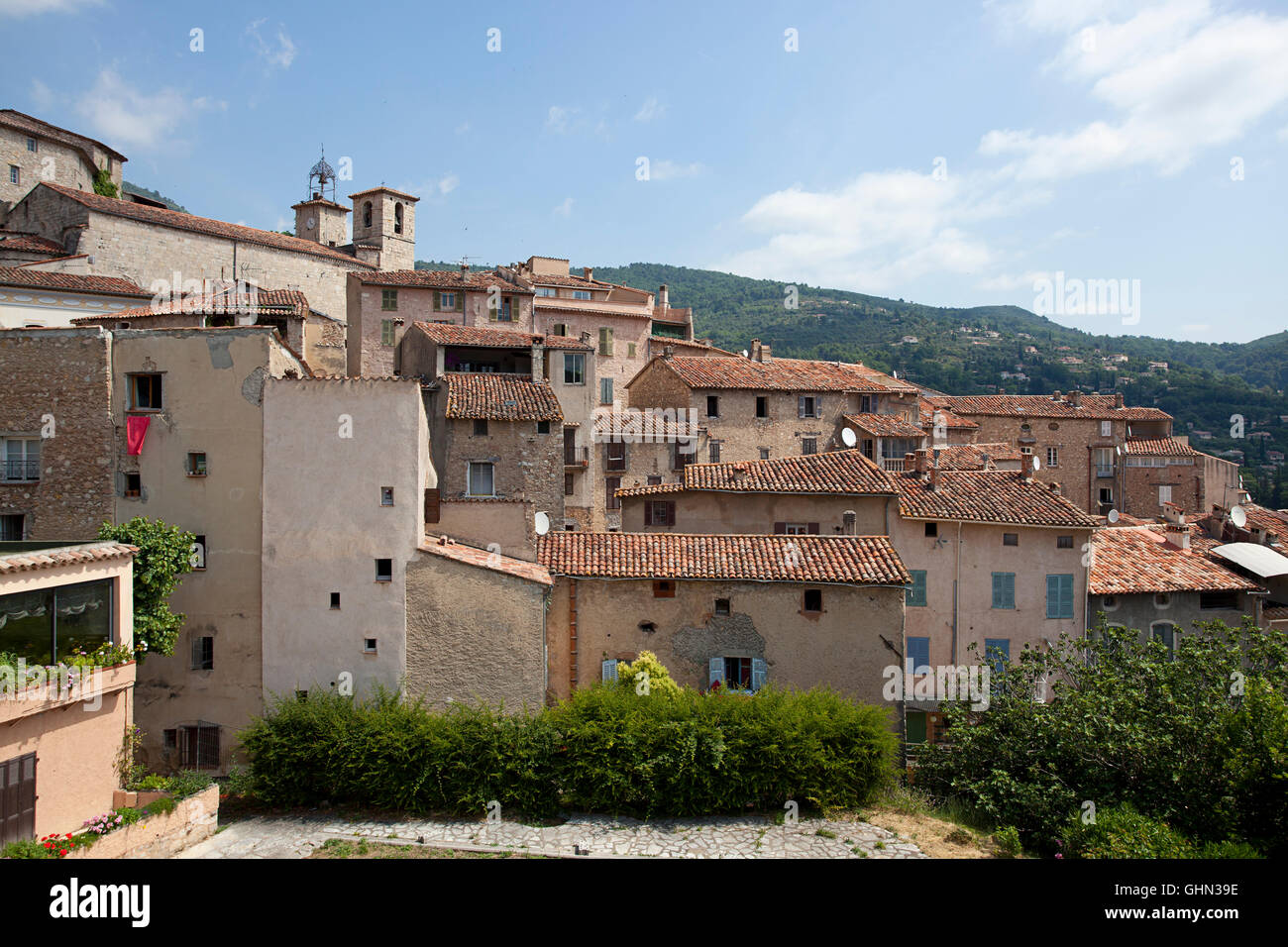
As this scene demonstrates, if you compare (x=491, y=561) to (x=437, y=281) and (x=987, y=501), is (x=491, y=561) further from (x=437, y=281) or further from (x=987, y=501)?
(x=437, y=281)

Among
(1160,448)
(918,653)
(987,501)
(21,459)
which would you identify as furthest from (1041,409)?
(21,459)

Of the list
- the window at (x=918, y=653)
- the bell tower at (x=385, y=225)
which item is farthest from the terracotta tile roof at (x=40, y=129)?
the window at (x=918, y=653)

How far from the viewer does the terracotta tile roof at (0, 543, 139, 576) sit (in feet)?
52.9

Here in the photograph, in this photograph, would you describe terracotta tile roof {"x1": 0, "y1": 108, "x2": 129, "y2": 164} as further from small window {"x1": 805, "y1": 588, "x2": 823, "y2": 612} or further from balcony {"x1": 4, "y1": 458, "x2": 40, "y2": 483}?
small window {"x1": 805, "y1": 588, "x2": 823, "y2": 612}

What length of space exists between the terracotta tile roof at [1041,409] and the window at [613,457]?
1173 inches

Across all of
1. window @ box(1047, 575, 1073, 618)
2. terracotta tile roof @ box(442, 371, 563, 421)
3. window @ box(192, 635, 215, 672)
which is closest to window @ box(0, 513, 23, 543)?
window @ box(192, 635, 215, 672)

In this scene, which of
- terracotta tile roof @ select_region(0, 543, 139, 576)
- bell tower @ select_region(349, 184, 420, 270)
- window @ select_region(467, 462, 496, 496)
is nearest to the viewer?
terracotta tile roof @ select_region(0, 543, 139, 576)

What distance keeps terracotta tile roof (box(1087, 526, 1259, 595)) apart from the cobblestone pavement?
52.0 feet

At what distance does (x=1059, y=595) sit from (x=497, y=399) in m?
20.8

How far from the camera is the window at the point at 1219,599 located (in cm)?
2973

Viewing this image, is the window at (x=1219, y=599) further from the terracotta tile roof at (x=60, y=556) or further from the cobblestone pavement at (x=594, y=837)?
the terracotta tile roof at (x=60, y=556)

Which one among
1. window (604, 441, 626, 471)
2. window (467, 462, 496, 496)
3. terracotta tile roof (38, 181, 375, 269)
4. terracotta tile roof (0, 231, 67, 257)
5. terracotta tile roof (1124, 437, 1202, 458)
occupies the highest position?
terracotta tile roof (38, 181, 375, 269)
